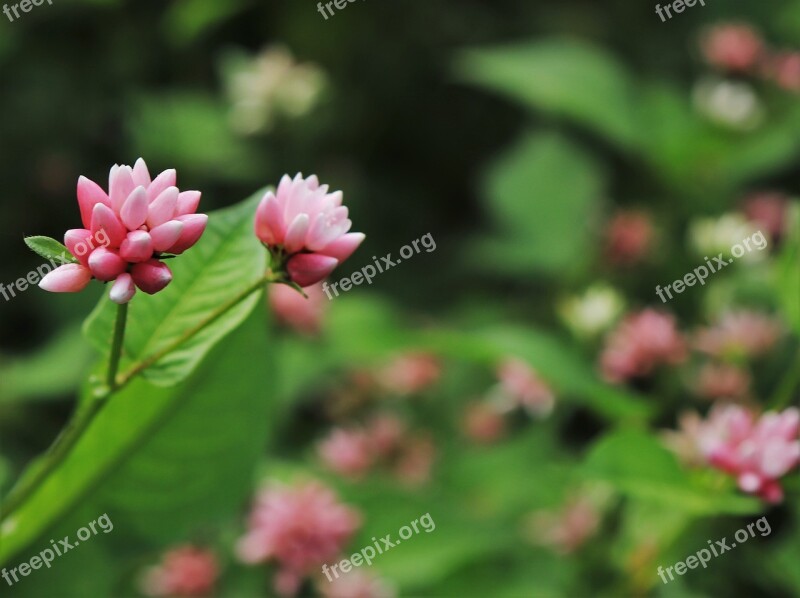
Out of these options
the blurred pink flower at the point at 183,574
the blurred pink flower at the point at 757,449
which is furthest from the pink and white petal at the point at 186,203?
the blurred pink flower at the point at 183,574

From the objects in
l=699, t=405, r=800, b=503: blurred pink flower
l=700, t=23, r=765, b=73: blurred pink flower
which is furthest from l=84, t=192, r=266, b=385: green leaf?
l=700, t=23, r=765, b=73: blurred pink flower

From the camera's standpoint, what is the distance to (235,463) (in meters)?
1.23

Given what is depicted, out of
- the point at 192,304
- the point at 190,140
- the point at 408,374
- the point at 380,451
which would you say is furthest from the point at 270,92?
the point at 192,304

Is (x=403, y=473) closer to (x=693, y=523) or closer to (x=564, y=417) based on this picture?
(x=564, y=417)

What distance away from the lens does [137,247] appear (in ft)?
2.52

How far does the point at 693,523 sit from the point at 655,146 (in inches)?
43.9

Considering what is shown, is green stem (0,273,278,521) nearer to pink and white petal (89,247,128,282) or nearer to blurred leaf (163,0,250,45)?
pink and white petal (89,247,128,282)

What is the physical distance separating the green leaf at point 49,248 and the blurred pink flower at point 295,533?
0.72 m

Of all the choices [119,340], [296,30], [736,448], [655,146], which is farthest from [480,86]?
[119,340]

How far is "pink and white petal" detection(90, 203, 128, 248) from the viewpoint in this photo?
2.52ft

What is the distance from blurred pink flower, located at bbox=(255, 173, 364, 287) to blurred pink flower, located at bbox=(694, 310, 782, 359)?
2.76 ft

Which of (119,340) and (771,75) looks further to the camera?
(771,75)

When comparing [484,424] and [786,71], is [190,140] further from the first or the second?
[786,71]

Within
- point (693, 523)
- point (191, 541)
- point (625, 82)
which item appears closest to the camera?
point (693, 523)
